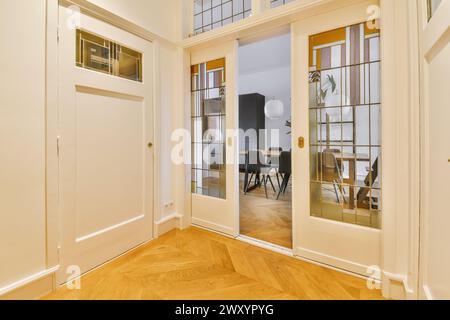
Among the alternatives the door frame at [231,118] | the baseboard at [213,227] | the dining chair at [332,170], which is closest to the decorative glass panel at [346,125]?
the dining chair at [332,170]

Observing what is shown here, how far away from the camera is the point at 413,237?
4.42 ft

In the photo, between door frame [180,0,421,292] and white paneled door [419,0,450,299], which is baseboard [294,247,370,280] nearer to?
door frame [180,0,421,292]

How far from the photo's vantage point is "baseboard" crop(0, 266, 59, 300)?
4.43ft

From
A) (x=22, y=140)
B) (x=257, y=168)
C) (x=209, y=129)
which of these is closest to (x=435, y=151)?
(x=209, y=129)

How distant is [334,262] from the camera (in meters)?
1.86

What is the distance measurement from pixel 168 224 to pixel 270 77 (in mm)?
5012

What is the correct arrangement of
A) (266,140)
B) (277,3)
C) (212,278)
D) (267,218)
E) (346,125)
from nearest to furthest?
(212,278) → (346,125) → (277,3) → (267,218) → (266,140)

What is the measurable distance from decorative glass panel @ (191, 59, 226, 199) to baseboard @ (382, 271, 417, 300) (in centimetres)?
159

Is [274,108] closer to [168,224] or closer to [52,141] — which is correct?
[168,224]

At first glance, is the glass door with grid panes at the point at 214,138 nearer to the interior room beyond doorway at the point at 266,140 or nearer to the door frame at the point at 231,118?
the door frame at the point at 231,118

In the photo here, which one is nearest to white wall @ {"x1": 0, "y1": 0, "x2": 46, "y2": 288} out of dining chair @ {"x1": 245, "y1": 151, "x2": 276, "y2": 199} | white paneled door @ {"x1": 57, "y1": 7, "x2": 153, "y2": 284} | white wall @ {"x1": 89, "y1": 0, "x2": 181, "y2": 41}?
white paneled door @ {"x1": 57, "y1": 7, "x2": 153, "y2": 284}

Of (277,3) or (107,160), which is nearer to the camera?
(107,160)
